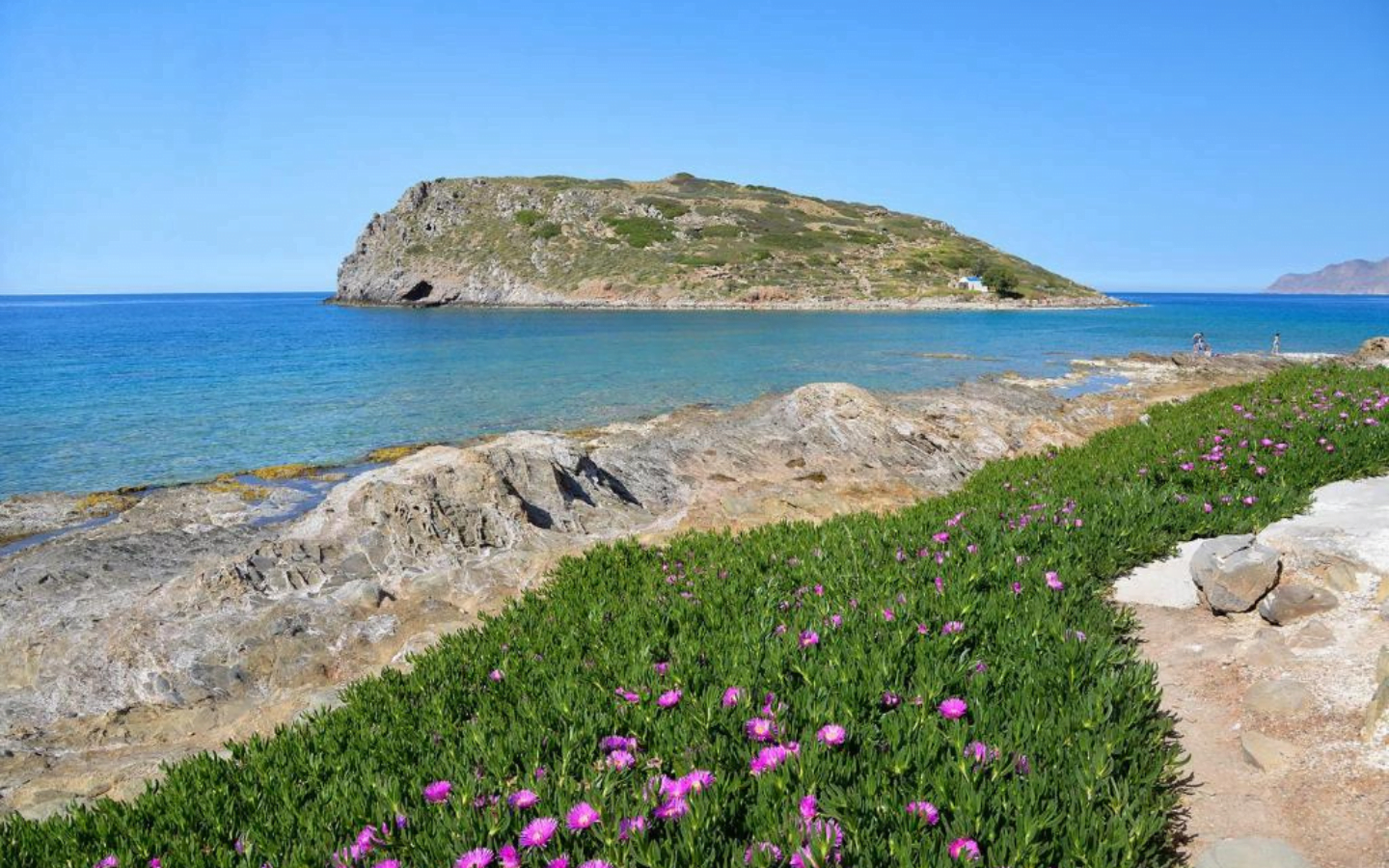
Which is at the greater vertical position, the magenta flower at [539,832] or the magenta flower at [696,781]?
the magenta flower at [696,781]

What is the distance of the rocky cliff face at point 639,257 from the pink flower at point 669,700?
114m

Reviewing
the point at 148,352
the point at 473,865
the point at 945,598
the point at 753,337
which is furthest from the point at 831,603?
the point at 148,352

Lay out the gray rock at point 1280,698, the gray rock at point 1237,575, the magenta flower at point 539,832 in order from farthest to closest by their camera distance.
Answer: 1. the gray rock at point 1237,575
2. the gray rock at point 1280,698
3. the magenta flower at point 539,832

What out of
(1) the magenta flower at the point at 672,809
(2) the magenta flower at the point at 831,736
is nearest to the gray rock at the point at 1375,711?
(2) the magenta flower at the point at 831,736

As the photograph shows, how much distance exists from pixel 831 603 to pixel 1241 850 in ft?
9.54

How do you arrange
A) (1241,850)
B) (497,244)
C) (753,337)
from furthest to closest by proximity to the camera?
(497,244) → (753,337) → (1241,850)

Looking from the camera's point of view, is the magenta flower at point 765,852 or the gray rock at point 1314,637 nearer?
the magenta flower at point 765,852

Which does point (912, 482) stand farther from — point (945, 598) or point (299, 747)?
point (299, 747)

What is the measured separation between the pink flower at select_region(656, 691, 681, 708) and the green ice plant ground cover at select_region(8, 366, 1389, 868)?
13 millimetres

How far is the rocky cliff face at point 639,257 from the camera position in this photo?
12469 centimetres

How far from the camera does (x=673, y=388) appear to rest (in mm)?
40219

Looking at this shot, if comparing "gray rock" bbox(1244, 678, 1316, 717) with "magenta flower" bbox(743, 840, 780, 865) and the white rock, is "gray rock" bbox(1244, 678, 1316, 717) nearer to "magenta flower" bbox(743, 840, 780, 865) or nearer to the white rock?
the white rock

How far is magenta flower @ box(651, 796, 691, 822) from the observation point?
3.36 meters

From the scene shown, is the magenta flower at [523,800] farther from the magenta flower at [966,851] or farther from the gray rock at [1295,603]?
the gray rock at [1295,603]
